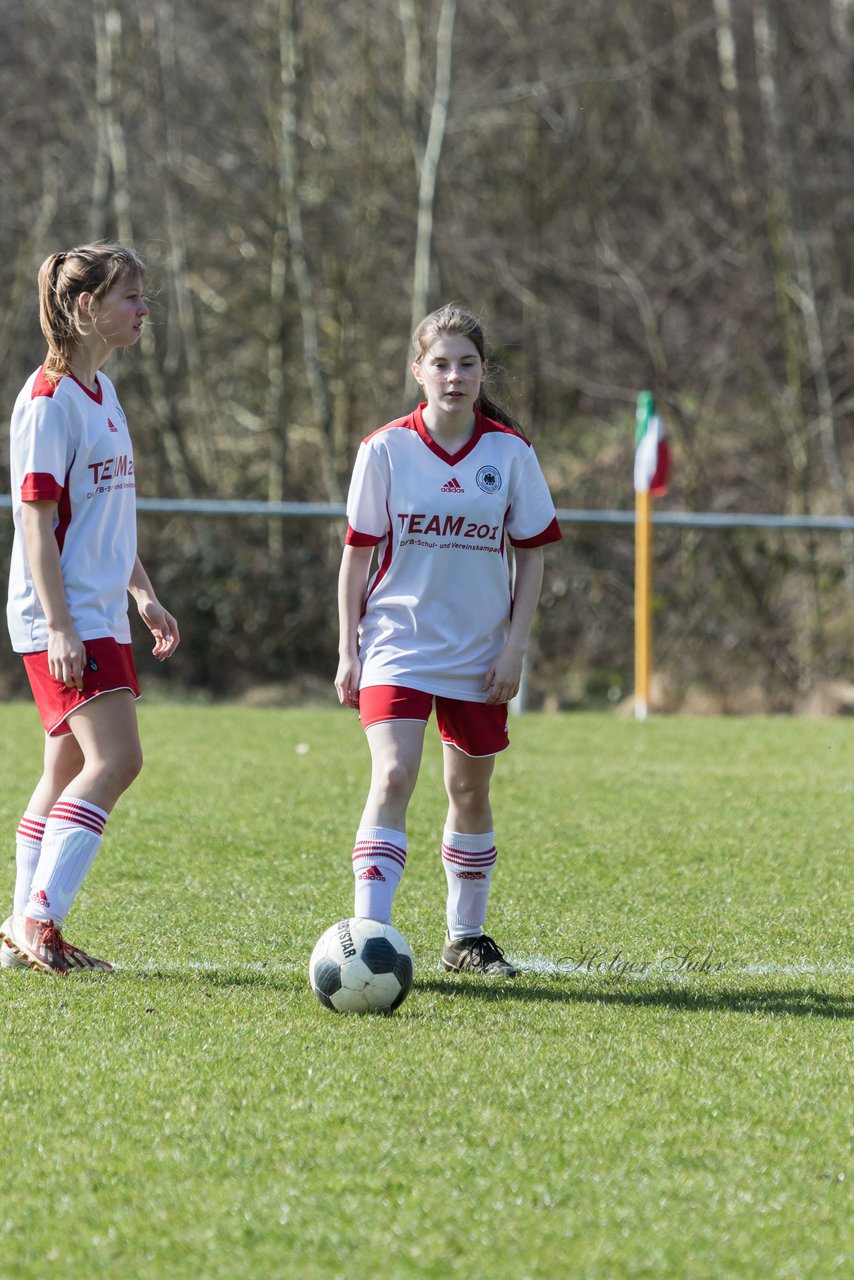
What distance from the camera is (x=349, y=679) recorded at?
14.0ft

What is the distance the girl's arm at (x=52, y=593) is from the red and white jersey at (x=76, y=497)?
0.19ft

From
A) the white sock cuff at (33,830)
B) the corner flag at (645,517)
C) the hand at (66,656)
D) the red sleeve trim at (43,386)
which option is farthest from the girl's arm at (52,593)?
the corner flag at (645,517)

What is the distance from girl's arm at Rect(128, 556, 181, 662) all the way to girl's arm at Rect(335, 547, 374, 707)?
55 centimetres

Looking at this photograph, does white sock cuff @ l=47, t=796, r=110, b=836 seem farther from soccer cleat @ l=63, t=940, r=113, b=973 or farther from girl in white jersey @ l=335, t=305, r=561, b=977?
girl in white jersey @ l=335, t=305, r=561, b=977

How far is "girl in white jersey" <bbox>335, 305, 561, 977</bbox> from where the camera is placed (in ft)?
13.6

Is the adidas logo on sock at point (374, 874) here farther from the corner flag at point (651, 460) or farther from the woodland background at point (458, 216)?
the woodland background at point (458, 216)

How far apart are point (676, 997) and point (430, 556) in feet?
4.51

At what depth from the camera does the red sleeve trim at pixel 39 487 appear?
3961 millimetres

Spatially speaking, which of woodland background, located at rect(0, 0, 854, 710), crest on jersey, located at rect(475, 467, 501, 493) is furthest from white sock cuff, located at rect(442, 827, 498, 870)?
woodland background, located at rect(0, 0, 854, 710)

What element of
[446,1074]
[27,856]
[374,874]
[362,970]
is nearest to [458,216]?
[27,856]

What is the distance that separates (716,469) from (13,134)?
34.2 feet

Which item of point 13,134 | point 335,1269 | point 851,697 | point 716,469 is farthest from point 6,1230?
point 13,134

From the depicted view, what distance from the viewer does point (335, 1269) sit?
234 centimetres

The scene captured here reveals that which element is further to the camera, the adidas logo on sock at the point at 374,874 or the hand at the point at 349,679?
the hand at the point at 349,679
